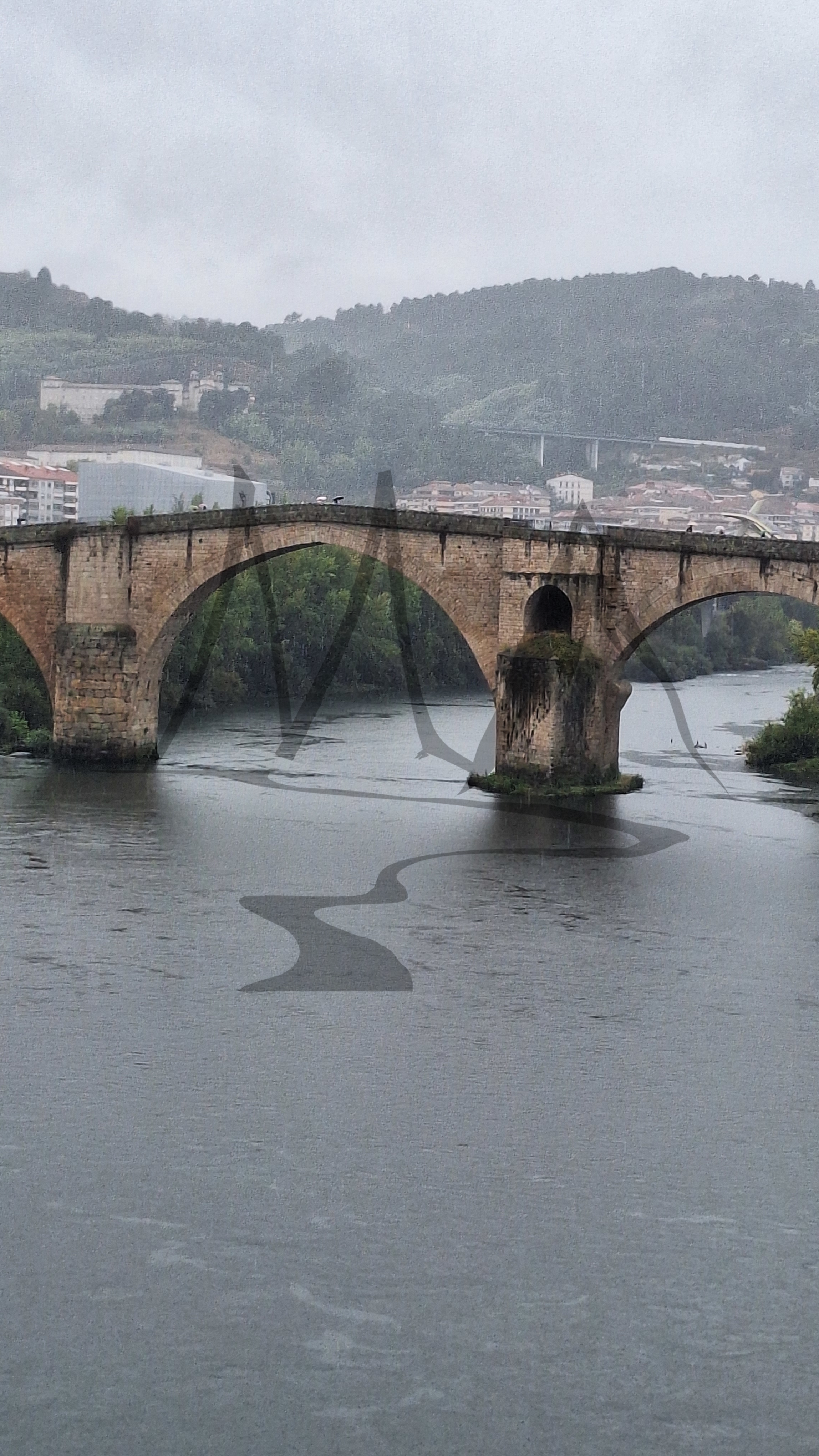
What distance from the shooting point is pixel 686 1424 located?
31.0ft

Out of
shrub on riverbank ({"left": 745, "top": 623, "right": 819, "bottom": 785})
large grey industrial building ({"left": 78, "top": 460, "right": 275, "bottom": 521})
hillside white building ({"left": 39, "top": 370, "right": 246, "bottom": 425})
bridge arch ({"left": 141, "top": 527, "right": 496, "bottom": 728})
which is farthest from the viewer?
hillside white building ({"left": 39, "top": 370, "right": 246, "bottom": 425})

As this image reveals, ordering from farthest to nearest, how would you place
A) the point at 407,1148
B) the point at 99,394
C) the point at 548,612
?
the point at 99,394 < the point at 548,612 < the point at 407,1148

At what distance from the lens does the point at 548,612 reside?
2736cm

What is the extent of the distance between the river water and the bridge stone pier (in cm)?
389

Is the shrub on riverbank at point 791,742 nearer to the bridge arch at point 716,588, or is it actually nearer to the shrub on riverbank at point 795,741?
the shrub on riverbank at point 795,741

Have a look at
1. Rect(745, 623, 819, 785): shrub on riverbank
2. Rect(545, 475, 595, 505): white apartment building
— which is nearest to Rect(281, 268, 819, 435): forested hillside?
Rect(545, 475, 595, 505): white apartment building

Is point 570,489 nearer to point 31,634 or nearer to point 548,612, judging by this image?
point 31,634

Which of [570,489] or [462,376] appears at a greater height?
[462,376]

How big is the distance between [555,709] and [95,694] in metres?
7.82

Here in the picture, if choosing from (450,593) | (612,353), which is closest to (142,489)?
(450,593)

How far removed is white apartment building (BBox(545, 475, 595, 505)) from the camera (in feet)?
355

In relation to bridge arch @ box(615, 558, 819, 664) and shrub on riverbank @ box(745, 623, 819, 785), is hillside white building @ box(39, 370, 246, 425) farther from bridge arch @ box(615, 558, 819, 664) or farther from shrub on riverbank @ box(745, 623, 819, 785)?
bridge arch @ box(615, 558, 819, 664)

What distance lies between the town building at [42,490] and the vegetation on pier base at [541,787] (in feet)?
200

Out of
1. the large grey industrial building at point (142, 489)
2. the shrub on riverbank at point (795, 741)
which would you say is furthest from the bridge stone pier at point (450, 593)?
the large grey industrial building at point (142, 489)
